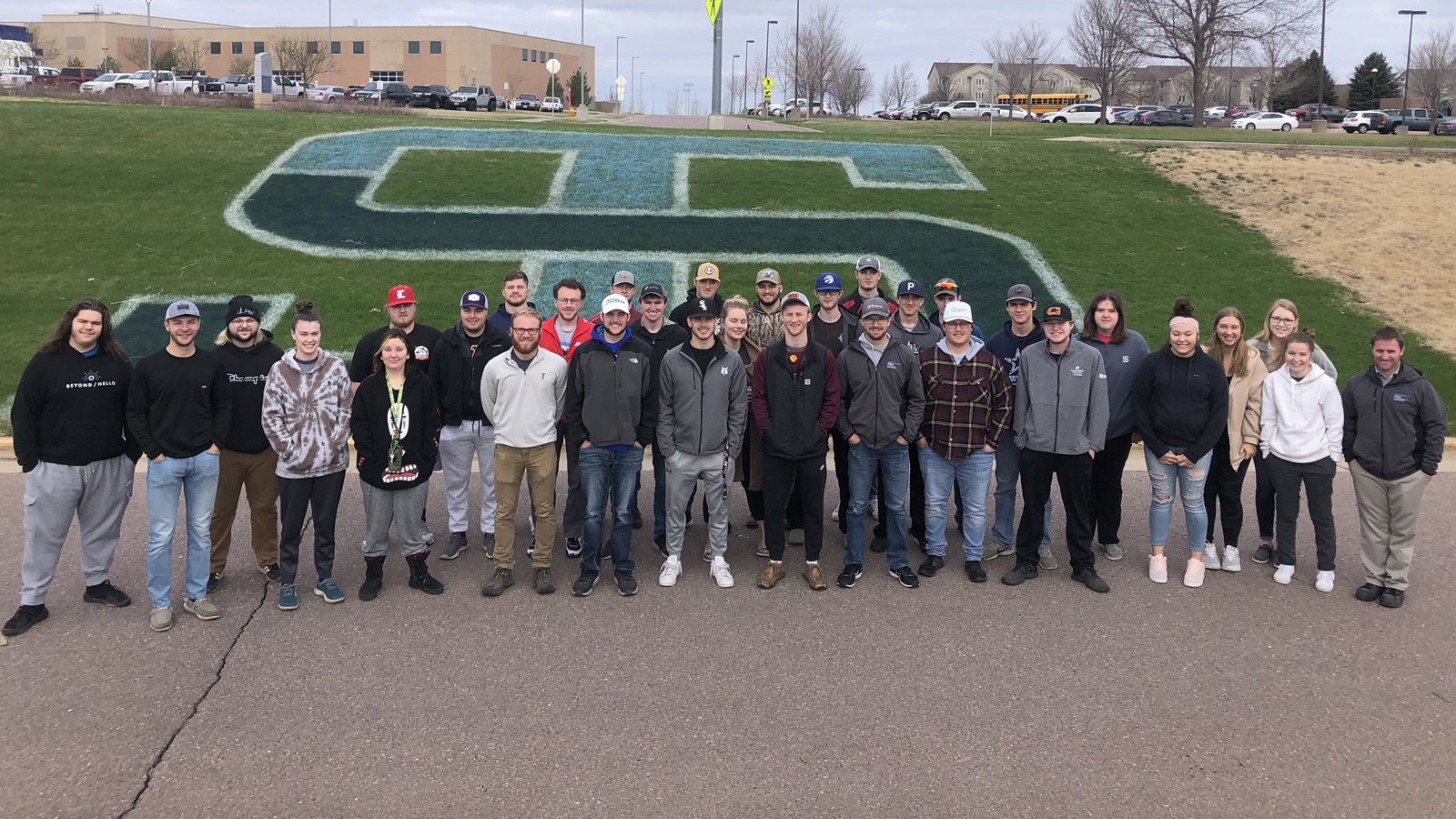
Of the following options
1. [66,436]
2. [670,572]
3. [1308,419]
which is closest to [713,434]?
[670,572]

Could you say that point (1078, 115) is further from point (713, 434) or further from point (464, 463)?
point (464, 463)

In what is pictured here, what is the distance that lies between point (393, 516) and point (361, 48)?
339 ft

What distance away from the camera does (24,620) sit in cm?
558

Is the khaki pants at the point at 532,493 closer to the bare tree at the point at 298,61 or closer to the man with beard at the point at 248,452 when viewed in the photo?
the man with beard at the point at 248,452

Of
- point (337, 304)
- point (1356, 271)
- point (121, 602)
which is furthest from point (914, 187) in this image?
point (121, 602)

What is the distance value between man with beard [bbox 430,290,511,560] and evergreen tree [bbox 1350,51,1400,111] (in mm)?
79653

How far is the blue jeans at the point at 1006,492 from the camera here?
7090mm

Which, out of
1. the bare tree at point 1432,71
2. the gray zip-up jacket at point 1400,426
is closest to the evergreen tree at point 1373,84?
the bare tree at point 1432,71

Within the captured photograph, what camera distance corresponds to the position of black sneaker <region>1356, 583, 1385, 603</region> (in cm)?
632

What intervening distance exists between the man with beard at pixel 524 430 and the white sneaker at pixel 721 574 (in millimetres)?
1150

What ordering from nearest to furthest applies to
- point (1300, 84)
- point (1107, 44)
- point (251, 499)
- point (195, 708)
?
point (195, 708) → point (251, 499) → point (1107, 44) → point (1300, 84)

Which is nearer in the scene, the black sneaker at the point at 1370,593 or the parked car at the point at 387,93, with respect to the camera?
the black sneaker at the point at 1370,593

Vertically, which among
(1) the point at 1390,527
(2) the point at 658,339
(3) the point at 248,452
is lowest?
(1) the point at 1390,527

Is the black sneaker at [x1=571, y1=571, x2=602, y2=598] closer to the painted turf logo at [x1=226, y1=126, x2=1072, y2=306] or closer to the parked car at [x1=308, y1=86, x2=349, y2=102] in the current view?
the painted turf logo at [x1=226, y1=126, x2=1072, y2=306]
